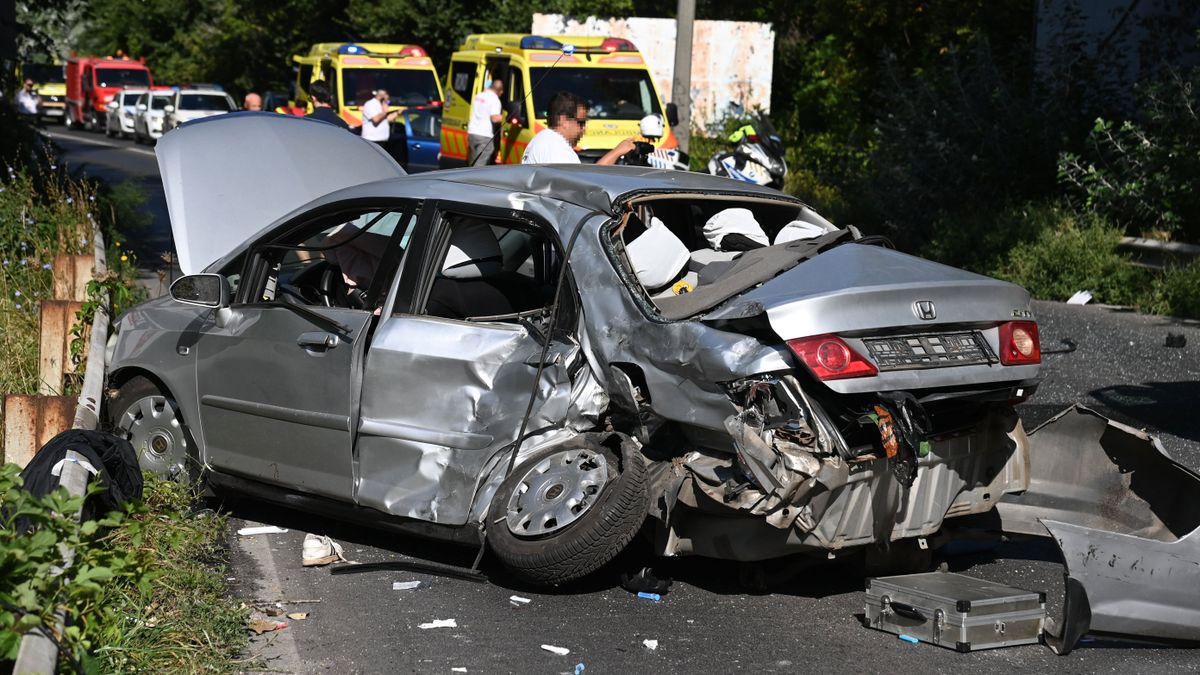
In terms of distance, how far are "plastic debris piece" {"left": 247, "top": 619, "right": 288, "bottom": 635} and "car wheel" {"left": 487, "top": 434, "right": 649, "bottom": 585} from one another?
86 centimetres

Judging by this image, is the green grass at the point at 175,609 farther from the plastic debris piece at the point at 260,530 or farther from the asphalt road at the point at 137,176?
the asphalt road at the point at 137,176

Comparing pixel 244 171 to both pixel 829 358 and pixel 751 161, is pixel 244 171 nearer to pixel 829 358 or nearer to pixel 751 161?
pixel 829 358

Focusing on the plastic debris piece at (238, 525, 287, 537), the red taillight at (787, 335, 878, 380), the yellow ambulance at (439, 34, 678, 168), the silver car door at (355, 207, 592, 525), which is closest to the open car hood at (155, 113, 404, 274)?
the plastic debris piece at (238, 525, 287, 537)

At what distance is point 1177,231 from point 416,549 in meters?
9.50

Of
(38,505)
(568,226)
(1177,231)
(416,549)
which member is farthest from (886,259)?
(1177,231)

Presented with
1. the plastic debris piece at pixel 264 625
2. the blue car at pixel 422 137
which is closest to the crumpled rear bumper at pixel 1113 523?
the plastic debris piece at pixel 264 625

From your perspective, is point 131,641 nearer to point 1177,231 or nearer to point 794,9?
point 1177,231

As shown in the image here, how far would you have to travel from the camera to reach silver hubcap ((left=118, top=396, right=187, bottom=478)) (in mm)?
6727

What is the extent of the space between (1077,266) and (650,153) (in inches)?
162

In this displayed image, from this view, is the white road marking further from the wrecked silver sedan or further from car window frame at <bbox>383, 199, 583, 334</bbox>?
car window frame at <bbox>383, 199, 583, 334</bbox>

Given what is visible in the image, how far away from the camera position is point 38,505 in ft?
13.7

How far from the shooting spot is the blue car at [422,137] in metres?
24.6

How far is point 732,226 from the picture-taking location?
6441 mm

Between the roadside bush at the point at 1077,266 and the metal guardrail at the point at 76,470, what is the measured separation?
8.41 metres
